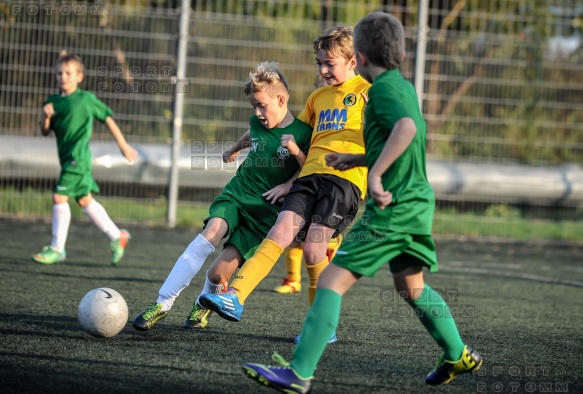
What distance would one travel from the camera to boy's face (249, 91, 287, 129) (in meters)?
4.87

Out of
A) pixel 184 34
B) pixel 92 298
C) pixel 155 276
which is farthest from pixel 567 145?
pixel 92 298

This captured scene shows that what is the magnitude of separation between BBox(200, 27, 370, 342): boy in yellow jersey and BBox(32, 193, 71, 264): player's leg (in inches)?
128

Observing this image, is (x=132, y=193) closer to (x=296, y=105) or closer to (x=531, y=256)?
(x=296, y=105)

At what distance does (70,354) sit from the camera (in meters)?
4.12

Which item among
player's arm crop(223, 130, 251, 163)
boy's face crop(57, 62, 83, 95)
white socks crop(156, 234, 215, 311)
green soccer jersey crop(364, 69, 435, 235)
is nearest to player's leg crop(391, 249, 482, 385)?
green soccer jersey crop(364, 69, 435, 235)

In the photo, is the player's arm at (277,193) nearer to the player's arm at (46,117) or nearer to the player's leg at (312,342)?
the player's leg at (312,342)

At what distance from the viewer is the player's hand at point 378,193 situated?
350 centimetres

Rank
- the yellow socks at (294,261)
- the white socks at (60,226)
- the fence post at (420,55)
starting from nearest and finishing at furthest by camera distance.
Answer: the yellow socks at (294,261) → the white socks at (60,226) → the fence post at (420,55)

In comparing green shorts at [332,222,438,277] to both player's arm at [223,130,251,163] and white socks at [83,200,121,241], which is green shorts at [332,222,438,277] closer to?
player's arm at [223,130,251,163]

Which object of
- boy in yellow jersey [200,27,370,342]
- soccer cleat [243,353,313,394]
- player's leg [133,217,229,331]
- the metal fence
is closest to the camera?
soccer cleat [243,353,313,394]

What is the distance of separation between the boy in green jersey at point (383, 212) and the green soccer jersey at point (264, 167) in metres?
1.17

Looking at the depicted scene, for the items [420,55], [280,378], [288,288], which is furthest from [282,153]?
[420,55]

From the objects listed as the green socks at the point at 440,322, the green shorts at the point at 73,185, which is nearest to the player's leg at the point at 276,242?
the green socks at the point at 440,322

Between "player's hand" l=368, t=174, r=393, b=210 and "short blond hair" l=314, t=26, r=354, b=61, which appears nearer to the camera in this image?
"player's hand" l=368, t=174, r=393, b=210
